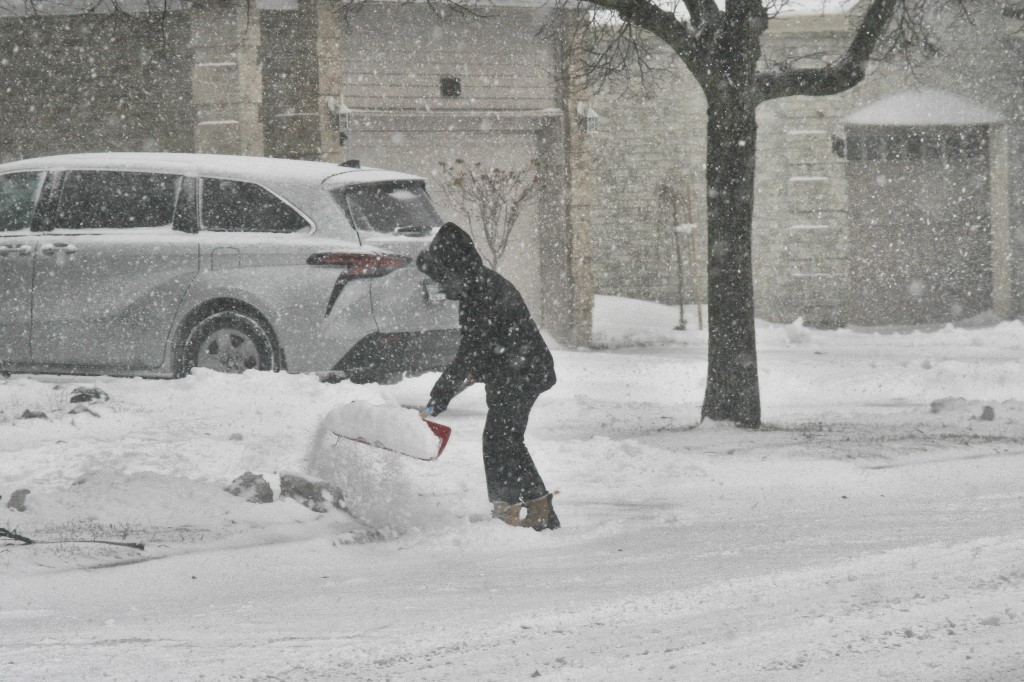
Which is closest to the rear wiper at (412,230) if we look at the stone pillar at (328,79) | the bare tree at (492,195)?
the stone pillar at (328,79)

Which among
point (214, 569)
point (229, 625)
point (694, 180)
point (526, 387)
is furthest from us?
point (694, 180)

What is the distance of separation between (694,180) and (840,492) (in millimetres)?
14240

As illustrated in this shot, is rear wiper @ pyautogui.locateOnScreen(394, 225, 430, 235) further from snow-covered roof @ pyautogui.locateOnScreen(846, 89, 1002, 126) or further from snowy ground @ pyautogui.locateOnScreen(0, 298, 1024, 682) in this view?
snow-covered roof @ pyautogui.locateOnScreen(846, 89, 1002, 126)

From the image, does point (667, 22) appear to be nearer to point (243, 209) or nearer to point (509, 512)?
point (243, 209)

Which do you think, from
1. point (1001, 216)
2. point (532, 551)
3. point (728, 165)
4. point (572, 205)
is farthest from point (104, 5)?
point (1001, 216)

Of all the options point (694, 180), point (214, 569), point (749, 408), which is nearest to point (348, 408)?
point (214, 569)

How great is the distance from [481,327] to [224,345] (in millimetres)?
3933

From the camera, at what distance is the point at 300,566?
5602 millimetres

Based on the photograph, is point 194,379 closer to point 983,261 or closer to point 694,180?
point 694,180

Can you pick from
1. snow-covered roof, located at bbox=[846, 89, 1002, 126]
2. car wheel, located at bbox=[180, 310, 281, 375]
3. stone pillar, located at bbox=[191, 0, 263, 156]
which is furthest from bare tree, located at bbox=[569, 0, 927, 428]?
snow-covered roof, located at bbox=[846, 89, 1002, 126]

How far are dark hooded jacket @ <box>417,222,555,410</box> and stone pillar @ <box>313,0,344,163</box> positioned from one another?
32.6 ft

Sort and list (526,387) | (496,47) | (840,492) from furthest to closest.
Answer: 1. (496,47)
2. (840,492)
3. (526,387)

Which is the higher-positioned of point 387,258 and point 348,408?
point 387,258

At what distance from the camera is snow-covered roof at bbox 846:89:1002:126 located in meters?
21.2
